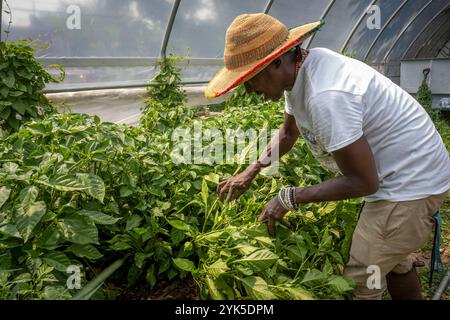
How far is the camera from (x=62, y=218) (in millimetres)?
1445

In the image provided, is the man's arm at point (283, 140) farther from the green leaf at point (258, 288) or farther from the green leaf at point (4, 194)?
the green leaf at point (4, 194)

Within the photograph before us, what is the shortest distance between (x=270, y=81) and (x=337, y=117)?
0.27 m

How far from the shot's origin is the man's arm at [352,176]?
128cm

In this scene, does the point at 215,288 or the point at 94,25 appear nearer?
the point at 215,288

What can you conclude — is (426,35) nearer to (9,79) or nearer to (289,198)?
(9,79)

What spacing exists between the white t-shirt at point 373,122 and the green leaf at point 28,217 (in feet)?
3.09

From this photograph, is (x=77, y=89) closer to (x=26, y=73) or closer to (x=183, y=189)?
(x=26, y=73)

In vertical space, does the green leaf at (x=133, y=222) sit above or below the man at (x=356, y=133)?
below

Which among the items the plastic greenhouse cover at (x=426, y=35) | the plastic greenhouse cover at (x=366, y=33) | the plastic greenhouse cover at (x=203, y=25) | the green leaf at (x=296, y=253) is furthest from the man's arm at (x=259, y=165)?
the plastic greenhouse cover at (x=426, y=35)

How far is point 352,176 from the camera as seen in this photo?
4.37 feet

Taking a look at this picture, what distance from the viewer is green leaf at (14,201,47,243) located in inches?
51.1

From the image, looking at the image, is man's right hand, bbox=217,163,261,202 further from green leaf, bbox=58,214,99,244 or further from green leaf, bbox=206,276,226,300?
green leaf, bbox=58,214,99,244

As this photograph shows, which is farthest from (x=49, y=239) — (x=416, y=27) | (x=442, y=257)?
(x=416, y=27)

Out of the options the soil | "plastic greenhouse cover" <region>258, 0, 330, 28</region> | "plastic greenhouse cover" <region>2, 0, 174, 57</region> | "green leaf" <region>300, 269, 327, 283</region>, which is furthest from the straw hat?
"plastic greenhouse cover" <region>258, 0, 330, 28</region>
